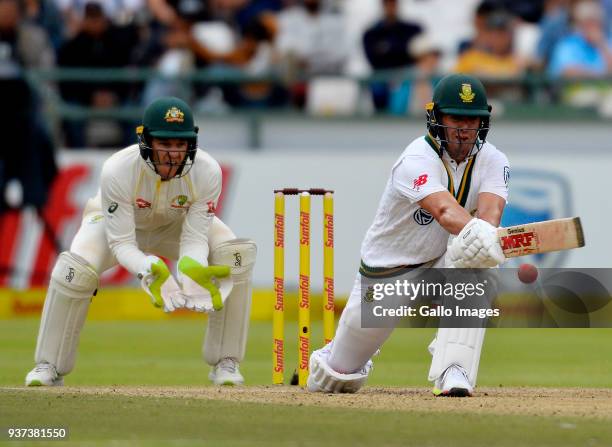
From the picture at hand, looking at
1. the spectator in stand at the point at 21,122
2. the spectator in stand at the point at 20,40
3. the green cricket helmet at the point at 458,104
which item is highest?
the spectator in stand at the point at 20,40

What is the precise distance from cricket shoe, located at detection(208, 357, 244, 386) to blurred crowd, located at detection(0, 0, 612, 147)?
620 cm

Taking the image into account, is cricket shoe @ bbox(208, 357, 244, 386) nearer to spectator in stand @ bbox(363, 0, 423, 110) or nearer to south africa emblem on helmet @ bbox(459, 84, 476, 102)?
south africa emblem on helmet @ bbox(459, 84, 476, 102)

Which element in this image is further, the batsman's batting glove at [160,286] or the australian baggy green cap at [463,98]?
the batsman's batting glove at [160,286]

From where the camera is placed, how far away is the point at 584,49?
14922 mm

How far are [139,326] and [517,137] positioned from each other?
431cm

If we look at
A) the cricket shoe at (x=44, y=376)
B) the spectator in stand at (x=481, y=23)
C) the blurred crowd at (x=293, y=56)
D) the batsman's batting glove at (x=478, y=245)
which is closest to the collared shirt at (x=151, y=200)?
the cricket shoe at (x=44, y=376)

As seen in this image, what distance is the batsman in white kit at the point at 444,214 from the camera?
711cm

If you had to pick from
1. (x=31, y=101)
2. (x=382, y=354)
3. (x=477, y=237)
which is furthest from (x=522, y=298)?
(x=31, y=101)

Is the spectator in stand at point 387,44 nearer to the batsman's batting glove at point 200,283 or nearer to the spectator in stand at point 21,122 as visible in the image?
the spectator in stand at point 21,122

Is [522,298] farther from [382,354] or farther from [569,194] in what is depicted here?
[569,194]

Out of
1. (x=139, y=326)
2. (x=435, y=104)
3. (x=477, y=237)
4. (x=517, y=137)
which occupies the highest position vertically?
(x=517, y=137)

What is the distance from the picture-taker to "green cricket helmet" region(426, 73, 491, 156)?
7.27 metres

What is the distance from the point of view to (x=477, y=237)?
6852 mm

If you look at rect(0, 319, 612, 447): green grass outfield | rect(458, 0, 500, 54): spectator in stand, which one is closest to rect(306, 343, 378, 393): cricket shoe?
rect(0, 319, 612, 447): green grass outfield
